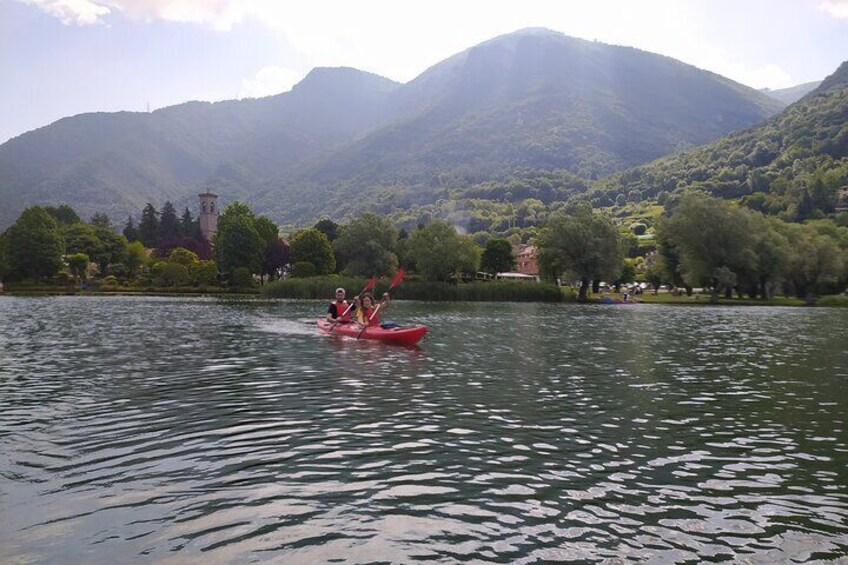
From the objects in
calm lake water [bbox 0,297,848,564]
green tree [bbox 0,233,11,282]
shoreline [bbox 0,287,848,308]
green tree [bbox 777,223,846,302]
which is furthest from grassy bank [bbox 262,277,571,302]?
calm lake water [bbox 0,297,848,564]

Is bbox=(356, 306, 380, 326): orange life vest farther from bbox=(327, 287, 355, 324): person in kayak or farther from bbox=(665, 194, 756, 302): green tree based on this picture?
bbox=(665, 194, 756, 302): green tree

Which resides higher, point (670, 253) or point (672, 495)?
point (670, 253)

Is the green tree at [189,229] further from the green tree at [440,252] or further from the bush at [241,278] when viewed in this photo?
the green tree at [440,252]

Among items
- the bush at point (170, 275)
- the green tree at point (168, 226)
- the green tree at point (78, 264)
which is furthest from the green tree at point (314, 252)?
the green tree at point (168, 226)

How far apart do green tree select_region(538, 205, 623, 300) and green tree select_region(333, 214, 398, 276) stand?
25443 millimetres

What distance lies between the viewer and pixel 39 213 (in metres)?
124

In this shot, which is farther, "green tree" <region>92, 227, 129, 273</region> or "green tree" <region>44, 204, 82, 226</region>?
"green tree" <region>44, 204, 82, 226</region>

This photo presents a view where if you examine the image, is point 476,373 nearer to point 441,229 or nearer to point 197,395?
point 197,395

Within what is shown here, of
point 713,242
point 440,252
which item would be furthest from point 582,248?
point 440,252

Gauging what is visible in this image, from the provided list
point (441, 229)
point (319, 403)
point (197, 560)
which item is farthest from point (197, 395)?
point (441, 229)

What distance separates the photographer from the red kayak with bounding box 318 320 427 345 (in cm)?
3284

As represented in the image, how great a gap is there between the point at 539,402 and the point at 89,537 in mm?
12835

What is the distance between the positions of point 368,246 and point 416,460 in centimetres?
9602

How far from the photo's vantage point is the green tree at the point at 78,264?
409 ft
